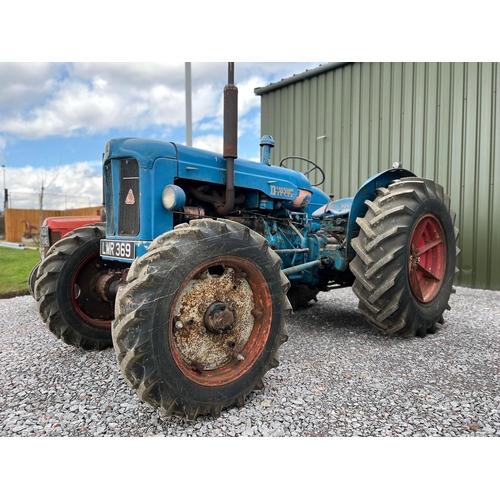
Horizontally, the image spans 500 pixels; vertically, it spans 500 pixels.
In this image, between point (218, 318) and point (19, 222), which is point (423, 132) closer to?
point (218, 318)

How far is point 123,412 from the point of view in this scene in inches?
83.8

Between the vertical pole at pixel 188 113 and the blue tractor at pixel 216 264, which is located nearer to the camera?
the blue tractor at pixel 216 264

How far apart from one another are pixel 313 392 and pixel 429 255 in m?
2.27

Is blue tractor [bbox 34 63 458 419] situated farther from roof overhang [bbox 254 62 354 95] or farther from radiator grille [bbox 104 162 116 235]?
roof overhang [bbox 254 62 354 95]

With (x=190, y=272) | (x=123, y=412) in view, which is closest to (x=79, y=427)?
(x=123, y=412)

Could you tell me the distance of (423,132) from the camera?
281 inches

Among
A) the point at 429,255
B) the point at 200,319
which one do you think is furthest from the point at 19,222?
the point at 200,319

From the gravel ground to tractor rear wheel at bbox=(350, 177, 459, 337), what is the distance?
27 centimetres

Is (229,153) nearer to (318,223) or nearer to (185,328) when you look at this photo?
(185,328)

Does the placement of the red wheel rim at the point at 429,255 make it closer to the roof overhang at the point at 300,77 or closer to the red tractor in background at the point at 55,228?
the red tractor in background at the point at 55,228

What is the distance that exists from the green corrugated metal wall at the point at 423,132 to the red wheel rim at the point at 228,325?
19.2 ft

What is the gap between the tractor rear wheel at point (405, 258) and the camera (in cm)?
322

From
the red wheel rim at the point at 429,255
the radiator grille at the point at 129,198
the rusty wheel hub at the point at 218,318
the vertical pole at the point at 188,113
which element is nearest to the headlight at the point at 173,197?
the radiator grille at the point at 129,198

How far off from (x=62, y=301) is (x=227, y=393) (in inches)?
64.3
